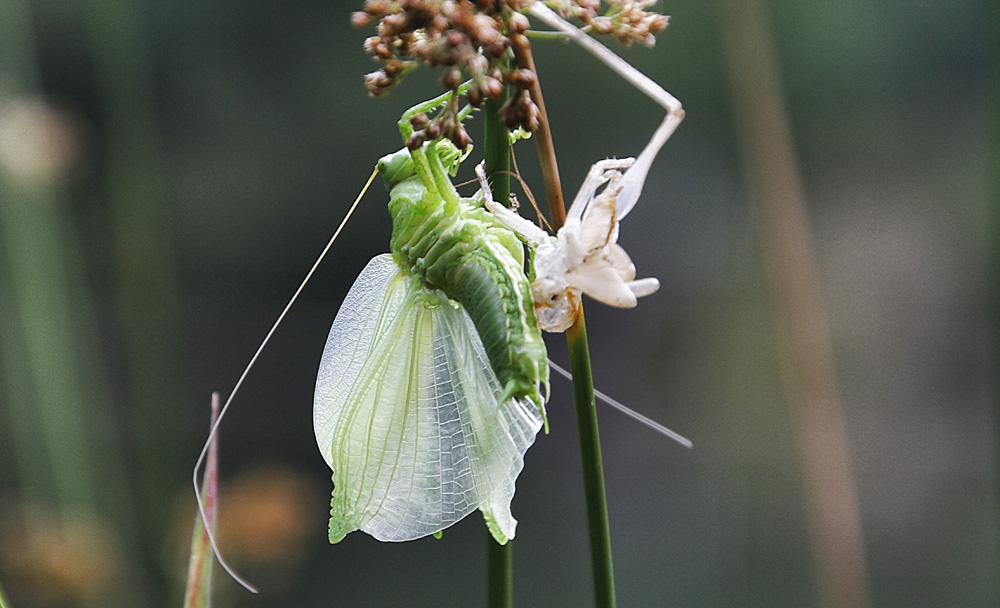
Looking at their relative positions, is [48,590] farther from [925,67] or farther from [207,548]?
[925,67]

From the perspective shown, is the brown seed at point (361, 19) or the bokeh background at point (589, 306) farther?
the bokeh background at point (589, 306)

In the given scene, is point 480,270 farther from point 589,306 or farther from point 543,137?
point 589,306

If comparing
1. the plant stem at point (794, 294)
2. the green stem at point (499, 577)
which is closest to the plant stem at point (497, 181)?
the green stem at point (499, 577)

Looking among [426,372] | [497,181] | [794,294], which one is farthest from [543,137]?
[794,294]

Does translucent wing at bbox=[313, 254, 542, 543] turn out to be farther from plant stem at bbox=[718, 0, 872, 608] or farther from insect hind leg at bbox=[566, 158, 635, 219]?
plant stem at bbox=[718, 0, 872, 608]

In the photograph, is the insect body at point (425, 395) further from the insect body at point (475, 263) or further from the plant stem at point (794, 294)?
the plant stem at point (794, 294)

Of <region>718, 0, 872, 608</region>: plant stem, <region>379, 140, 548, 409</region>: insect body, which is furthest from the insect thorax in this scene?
<region>718, 0, 872, 608</region>: plant stem
